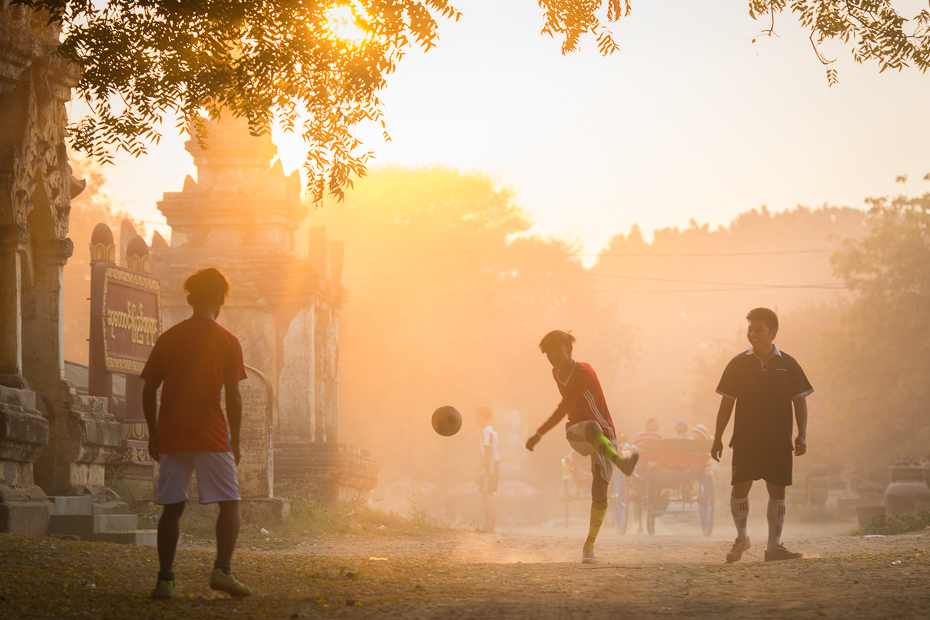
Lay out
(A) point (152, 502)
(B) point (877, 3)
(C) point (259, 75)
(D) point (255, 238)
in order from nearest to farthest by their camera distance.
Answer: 1. (C) point (259, 75)
2. (B) point (877, 3)
3. (A) point (152, 502)
4. (D) point (255, 238)

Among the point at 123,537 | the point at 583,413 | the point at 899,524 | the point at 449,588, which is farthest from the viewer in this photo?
the point at 899,524

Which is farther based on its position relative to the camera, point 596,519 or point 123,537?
point 123,537

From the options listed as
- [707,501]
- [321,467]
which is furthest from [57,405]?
[707,501]

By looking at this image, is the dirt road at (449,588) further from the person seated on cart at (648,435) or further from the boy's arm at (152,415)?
the person seated on cart at (648,435)

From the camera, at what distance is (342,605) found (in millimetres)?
5426

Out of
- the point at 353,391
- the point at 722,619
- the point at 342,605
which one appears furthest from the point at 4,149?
the point at 353,391

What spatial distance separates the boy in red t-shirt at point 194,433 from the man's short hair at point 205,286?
0.13 metres

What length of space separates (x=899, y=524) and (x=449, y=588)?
975cm

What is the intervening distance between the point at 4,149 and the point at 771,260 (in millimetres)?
104193

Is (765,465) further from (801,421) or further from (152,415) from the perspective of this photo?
(152,415)

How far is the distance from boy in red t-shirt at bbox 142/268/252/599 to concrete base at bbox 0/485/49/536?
3.15m

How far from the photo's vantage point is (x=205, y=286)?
5.65 m

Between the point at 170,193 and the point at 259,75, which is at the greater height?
the point at 170,193

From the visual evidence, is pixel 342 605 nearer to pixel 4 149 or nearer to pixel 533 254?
Answer: pixel 4 149
